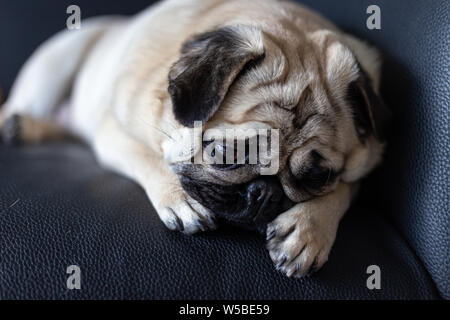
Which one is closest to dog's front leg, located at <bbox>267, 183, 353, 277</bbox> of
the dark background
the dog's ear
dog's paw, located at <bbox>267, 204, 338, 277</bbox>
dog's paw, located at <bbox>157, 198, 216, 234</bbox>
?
dog's paw, located at <bbox>267, 204, 338, 277</bbox>

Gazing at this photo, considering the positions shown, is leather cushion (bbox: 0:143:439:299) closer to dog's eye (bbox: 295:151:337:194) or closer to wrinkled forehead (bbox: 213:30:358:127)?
dog's eye (bbox: 295:151:337:194)

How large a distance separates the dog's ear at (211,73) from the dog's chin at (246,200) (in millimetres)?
183

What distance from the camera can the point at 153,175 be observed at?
57.0 inches

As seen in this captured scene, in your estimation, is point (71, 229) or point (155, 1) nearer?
point (71, 229)

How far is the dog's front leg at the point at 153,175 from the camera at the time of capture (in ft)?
4.07

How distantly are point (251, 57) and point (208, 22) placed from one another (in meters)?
0.39

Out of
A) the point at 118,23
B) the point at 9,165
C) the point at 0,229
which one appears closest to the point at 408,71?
the point at 0,229

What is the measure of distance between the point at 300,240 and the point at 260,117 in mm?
323

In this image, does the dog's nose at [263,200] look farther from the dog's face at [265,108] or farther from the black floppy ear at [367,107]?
the black floppy ear at [367,107]

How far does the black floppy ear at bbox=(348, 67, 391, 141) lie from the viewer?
1.31 metres

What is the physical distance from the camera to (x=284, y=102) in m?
1.23

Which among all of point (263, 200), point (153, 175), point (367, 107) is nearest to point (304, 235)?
point (263, 200)

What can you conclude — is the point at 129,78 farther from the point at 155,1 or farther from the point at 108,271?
the point at 155,1

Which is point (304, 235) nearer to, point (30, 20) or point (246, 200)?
point (246, 200)
